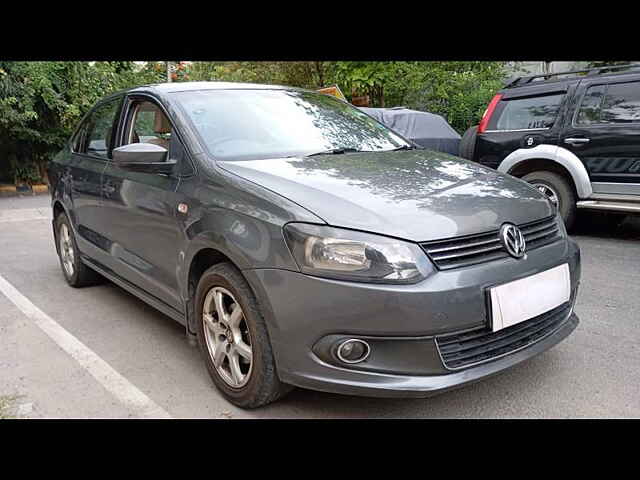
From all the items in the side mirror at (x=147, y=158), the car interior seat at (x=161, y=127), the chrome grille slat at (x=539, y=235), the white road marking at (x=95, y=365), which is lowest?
the white road marking at (x=95, y=365)

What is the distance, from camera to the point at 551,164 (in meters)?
6.32

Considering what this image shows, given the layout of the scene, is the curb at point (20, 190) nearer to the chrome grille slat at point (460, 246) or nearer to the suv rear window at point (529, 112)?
the suv rear window at point (529, 112)

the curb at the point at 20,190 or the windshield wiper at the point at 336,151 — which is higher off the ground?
the windshield wiper at the point at 336,151

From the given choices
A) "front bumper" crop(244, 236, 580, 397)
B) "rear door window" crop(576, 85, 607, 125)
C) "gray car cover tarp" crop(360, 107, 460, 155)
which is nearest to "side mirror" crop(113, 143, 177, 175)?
"front bumper" crop(244, 236, 580, 397)

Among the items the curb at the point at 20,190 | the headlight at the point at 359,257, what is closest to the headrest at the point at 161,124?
the headlight at the point at 359,257

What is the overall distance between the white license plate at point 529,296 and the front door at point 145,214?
1.68m

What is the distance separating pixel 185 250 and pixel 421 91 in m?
11.6

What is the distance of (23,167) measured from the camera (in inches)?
477

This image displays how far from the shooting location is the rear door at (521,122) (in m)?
6.32

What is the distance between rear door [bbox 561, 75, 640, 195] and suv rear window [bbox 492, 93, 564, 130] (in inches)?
10.1

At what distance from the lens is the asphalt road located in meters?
2.68

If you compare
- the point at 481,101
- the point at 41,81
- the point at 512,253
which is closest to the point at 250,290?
the point at 512,253
